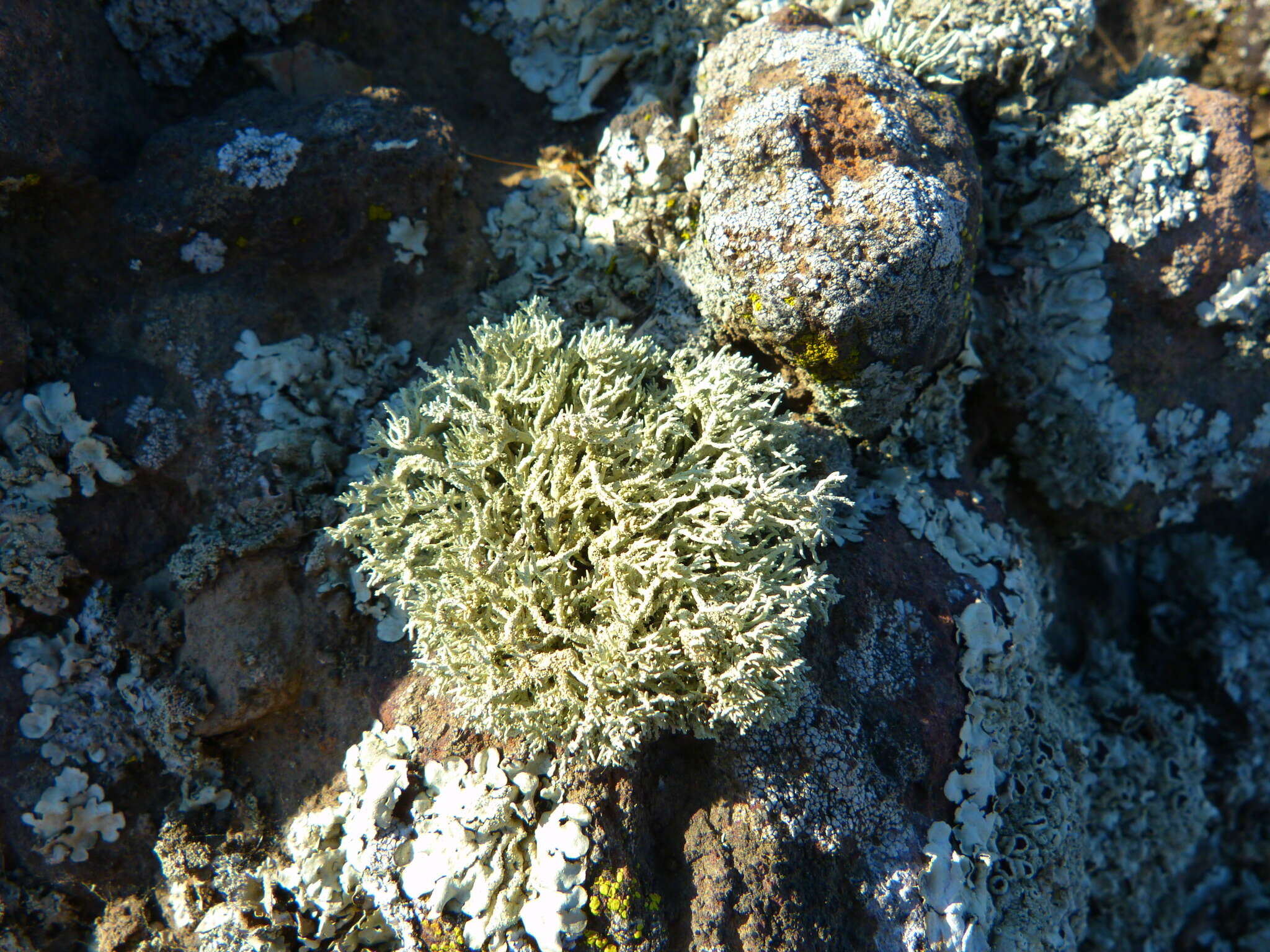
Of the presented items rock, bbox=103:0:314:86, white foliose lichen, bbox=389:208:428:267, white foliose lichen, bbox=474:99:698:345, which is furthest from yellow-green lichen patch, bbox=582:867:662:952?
rock, bbox=103:0:314:86

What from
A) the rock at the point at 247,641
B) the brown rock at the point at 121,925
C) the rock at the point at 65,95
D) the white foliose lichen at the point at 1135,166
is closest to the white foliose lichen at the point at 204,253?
the rock at the point at 65,95

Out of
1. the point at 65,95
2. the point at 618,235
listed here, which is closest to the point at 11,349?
the point at 65,95

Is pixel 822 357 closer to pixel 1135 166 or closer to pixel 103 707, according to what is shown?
pixel 1135 166

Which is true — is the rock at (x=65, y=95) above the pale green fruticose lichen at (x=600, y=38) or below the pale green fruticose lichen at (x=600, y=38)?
below

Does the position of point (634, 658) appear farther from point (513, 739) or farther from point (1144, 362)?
point (1144, 362)

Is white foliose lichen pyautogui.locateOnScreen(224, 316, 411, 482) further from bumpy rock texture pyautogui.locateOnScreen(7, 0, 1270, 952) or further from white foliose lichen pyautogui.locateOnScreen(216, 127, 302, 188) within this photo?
white foliose lichen pyautogui.locateOnScreen(216, 127, 302, 188)

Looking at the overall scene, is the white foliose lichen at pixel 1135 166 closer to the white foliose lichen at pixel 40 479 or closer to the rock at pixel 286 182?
the rock at pixel 286 182
